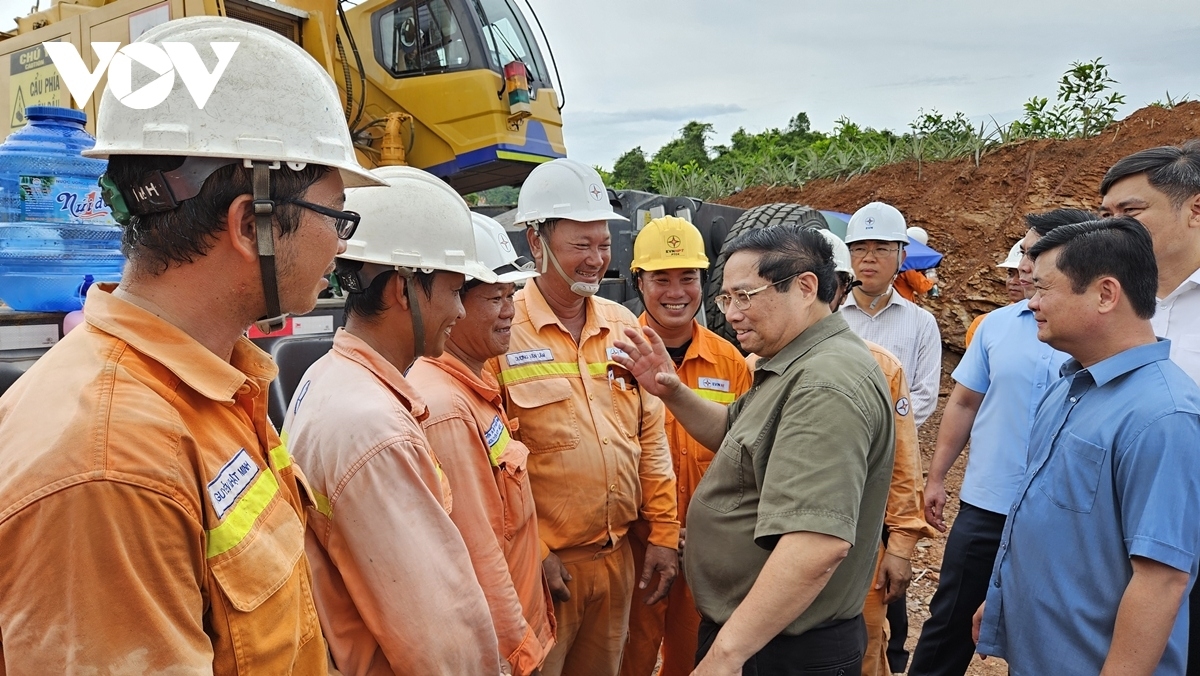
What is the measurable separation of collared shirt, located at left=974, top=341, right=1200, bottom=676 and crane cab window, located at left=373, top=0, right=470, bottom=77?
519 cm

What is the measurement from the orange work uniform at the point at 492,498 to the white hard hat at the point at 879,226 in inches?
114

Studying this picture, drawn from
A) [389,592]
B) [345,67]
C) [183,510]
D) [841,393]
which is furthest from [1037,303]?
[345,67]

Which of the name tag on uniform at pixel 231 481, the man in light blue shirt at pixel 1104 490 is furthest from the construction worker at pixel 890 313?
the name tag on uniform at pixel 231 481

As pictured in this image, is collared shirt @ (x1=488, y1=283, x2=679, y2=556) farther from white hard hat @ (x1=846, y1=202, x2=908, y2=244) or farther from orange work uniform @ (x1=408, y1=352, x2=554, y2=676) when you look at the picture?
white hard hat @ (x1=846, y1=202, x2=908, y2=244)

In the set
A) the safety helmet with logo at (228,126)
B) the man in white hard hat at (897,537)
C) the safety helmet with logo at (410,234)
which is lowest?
the man in white hard hat at (897,537)

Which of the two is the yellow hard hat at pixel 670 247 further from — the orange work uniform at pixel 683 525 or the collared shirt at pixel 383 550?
the collared shirt at pixel 383 550

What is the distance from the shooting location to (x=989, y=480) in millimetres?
3281

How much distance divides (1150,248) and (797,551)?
1373 mm

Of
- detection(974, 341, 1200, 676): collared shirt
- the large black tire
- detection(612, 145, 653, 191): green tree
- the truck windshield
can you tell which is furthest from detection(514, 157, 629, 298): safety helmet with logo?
detection(612, 145, 653, 191): green tree

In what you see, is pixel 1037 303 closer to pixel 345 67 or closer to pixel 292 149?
pixel 292 149

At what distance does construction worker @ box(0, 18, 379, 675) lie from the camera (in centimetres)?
89

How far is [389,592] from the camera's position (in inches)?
58.6

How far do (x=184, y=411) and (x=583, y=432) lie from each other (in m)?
1.80

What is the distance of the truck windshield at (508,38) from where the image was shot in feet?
19.9
